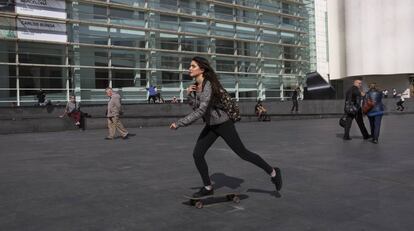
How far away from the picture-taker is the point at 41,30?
2359 centimetres

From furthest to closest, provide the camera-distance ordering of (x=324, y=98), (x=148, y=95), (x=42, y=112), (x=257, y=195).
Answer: (x=324, y=98) → (x=148, y=95) → (x=42, y=112) → (x=257, y=195)

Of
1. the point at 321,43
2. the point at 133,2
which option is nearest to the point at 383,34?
the point at 321,43

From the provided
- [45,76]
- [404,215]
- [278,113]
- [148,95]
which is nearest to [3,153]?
[404,215]

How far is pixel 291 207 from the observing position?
539 cm

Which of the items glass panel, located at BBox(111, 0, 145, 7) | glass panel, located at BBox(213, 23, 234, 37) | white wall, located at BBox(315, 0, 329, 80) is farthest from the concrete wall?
white wall, located at BBox(315, 0, 329, 80)

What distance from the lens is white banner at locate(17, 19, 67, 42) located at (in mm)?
22938

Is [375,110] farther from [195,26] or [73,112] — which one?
[195,26]

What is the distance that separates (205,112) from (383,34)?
45.4 m

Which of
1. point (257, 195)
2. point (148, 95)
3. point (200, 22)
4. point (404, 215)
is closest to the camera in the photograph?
point (404, 215)

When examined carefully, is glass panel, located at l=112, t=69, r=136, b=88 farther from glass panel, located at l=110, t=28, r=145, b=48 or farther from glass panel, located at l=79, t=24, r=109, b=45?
glass panel, located at l=79, t=24, r=109, b=45

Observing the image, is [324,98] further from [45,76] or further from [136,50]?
[45,76]

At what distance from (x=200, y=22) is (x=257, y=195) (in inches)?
998

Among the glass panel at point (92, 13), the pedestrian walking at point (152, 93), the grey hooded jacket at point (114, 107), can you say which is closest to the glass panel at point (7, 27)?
the glass panel at point (92, 13)

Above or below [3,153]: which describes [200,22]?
above
